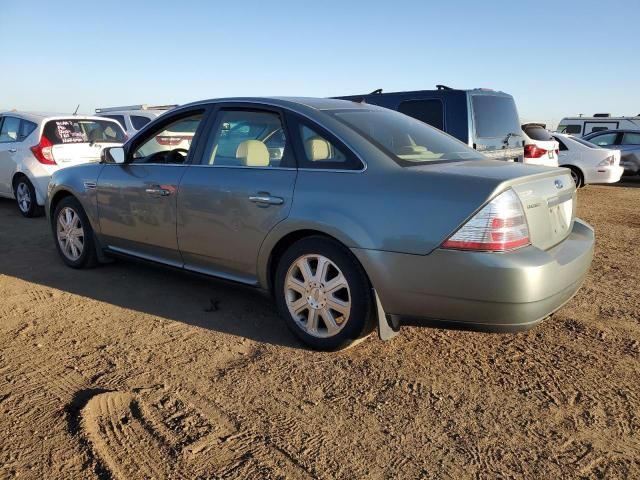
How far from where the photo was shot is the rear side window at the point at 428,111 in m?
7.46

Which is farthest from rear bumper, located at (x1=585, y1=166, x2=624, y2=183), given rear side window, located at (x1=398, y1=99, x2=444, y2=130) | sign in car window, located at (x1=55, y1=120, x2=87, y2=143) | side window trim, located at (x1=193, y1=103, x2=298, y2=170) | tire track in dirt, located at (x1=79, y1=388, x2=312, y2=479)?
tire track in dirt, located at (x1=79, y1=388, x2=312, y2=479)

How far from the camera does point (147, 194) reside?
4438mm

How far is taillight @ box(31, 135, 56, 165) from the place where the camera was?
316 inches

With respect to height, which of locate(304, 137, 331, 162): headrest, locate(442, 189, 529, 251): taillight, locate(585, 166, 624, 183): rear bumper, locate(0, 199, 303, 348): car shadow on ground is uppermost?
locate(304, 137, 331, 162): headrest

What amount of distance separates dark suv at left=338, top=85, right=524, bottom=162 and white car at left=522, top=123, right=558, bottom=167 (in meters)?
1.69

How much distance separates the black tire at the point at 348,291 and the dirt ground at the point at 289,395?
0.37 ft

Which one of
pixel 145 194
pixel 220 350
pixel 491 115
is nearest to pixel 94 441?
pixel 220 350

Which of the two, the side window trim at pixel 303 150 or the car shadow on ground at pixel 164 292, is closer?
the side window trim at pixel 303 150

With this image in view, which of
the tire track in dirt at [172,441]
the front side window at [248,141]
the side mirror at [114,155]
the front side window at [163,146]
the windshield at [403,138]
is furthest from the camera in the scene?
the side mirror at [114,155]

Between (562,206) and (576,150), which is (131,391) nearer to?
(562,206)

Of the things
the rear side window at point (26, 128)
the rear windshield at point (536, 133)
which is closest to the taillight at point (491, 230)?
the rear side window at point (26, 128)

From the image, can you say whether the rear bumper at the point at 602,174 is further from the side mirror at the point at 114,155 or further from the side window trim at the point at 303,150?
the side mirror at the point at 114,155

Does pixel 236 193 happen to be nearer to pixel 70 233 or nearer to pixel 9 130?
pixel 70 233

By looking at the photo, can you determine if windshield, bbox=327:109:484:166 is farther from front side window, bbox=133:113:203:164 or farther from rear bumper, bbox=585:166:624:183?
rear bumper, bbox=585:166:624:183
